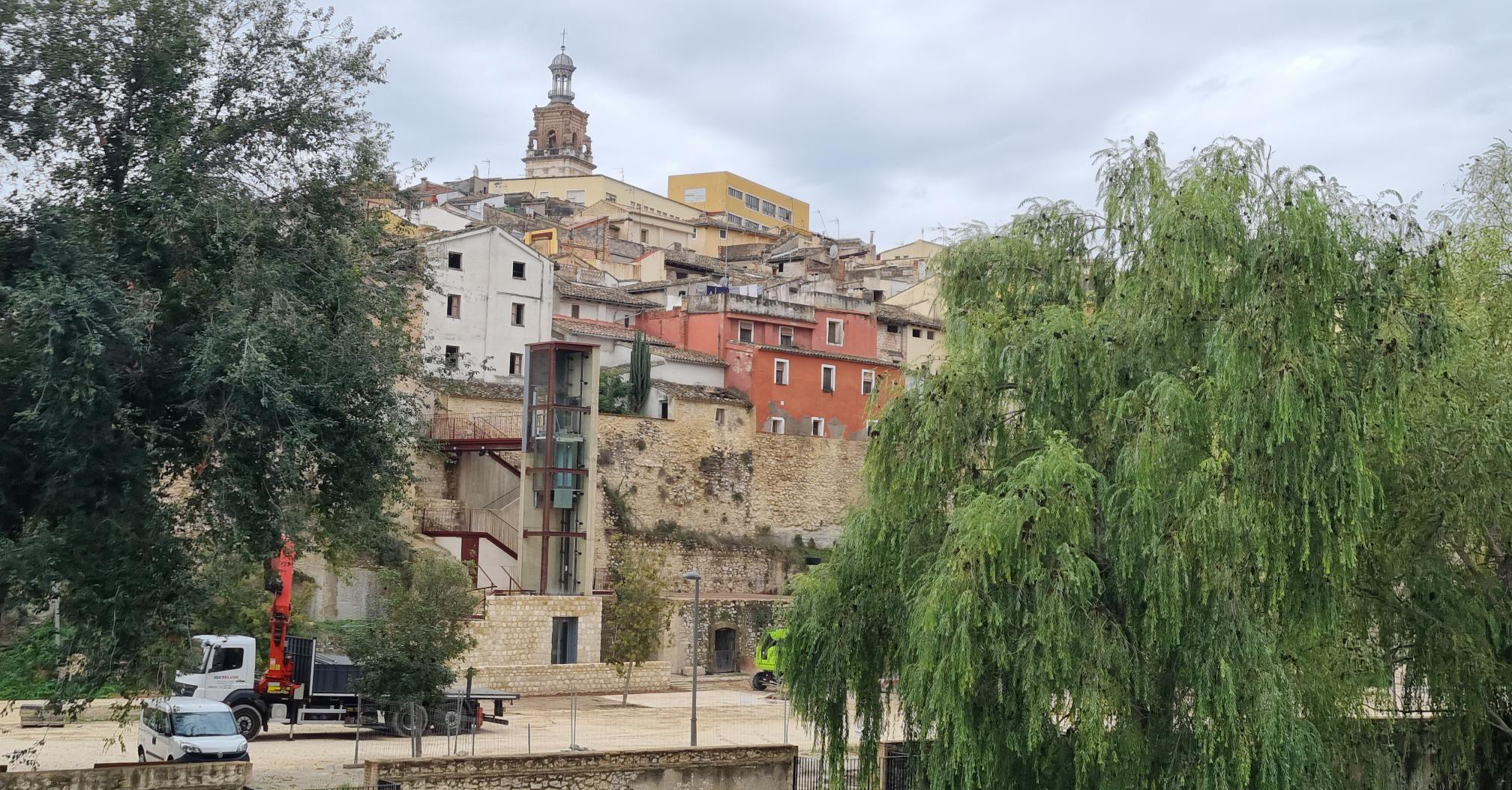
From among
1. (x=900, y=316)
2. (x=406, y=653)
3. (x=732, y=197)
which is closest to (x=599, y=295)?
(x=900, y=316)

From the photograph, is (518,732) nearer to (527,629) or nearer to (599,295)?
(527,629)

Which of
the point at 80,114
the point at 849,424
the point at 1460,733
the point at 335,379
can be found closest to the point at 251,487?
the point at 335,379

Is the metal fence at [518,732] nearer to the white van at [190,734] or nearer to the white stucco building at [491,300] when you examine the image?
the white van at [190,734]

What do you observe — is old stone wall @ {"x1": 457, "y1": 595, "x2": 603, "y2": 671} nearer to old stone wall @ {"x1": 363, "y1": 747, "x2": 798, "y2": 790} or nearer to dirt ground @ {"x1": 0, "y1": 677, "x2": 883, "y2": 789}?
dirt ground @ {"x1": 0, "y1": 677, "x2": 883, "y2": 789}

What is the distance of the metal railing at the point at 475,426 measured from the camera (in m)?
39.9

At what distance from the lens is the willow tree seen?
44.2ft

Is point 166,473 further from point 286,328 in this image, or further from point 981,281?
point 981,281

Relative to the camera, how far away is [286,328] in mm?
15016

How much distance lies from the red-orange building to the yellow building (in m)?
51.6

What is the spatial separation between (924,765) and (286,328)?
8.12 m

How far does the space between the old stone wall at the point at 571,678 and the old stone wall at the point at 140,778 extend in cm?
1420

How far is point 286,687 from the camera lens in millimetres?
26125

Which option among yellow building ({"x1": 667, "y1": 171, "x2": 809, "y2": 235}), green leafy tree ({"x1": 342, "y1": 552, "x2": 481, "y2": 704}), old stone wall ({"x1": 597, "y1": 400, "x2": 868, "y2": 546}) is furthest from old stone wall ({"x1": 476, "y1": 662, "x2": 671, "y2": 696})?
yellow building ({"x1": 667, "y1": 171, "x2": 809, "y2": 235})

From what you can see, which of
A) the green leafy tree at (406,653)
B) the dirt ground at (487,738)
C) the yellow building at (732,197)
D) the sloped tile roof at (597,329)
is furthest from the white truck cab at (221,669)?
the yellow building at (732,197)
